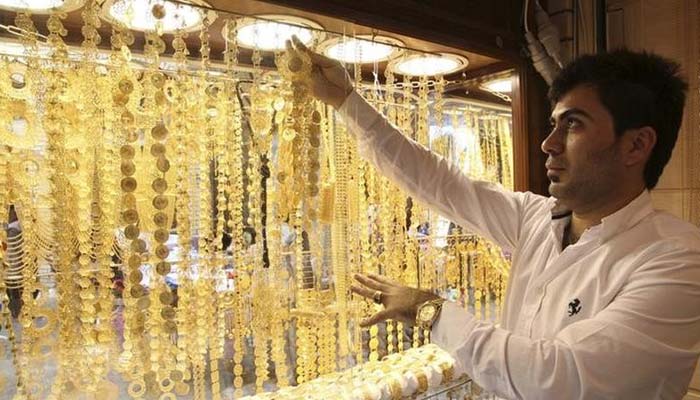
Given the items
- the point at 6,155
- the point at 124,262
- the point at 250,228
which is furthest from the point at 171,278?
the point at 6,155

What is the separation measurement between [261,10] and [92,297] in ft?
2.64

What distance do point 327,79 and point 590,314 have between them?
82 cm

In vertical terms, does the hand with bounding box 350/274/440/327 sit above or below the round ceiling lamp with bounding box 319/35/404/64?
below

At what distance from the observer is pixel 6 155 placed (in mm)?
1227

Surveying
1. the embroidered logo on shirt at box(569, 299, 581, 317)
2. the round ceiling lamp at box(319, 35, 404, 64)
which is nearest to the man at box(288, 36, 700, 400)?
the embroidered logo on shirt at box(569, 299, 581, 317)

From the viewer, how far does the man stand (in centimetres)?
97

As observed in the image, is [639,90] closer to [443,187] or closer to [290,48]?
[443,187]

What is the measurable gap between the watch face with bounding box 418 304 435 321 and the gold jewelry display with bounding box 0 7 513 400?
48 cm

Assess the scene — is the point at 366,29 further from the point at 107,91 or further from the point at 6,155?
the point at 6,155

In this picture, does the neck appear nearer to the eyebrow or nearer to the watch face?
the eyebrow

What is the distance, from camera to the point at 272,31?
1.48 m

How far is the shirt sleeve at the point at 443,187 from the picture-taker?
1.47 meters

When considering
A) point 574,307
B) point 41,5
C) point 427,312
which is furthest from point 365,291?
point 41,5

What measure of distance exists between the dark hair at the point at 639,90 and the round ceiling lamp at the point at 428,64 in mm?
691
